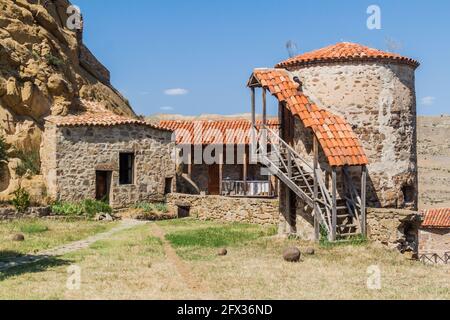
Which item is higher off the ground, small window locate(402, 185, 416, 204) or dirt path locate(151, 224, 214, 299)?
small window locate(402, 185, 416, 204)

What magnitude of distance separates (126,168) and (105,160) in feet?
5.15

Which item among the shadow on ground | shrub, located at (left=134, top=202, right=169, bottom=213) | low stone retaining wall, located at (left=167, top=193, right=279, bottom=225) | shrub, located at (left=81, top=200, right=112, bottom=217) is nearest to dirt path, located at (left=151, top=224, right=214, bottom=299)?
the shadow on ground

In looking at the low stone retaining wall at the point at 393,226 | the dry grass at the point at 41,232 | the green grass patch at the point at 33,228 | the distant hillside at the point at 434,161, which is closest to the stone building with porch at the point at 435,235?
the distant hillside at the point at 434,161

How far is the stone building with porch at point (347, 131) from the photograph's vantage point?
17594 millimetres

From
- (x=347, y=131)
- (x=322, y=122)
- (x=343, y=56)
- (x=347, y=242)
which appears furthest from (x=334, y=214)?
(x=343, y=56)

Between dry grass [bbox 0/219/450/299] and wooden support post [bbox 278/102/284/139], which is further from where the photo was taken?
wooden support post [bbox 278/102/284/139]

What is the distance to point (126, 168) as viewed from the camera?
27891 mm

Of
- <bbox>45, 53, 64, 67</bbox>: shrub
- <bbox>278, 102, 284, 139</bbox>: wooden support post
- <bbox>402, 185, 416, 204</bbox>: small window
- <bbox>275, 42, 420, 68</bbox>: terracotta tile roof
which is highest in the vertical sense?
<bbox>45, 53, 64, 67</bbox>: shrub

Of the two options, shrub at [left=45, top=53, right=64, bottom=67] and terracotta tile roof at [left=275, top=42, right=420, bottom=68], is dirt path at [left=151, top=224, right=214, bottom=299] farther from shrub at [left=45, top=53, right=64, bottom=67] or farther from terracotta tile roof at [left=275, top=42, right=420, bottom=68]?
shrub at [left=45, top=53, right=64, bottom=67]

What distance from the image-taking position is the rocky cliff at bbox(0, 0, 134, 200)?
25641 mm

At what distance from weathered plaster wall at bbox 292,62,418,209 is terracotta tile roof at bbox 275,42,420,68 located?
202 millimetres

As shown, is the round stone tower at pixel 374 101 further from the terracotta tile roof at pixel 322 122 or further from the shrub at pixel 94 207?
the shrub at pixel 94 207

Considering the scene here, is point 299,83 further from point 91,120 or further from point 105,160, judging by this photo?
point 91,120
